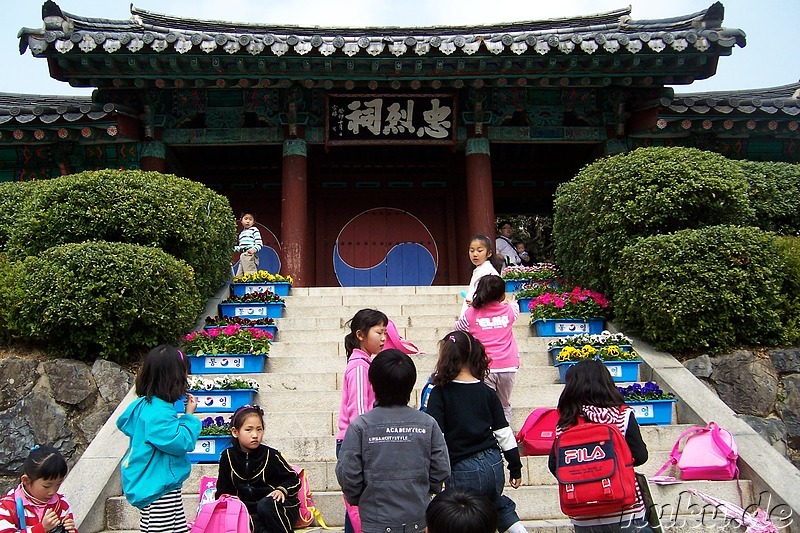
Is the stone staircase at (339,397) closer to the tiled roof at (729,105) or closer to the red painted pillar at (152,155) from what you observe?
the red painted pillar at (152,155)

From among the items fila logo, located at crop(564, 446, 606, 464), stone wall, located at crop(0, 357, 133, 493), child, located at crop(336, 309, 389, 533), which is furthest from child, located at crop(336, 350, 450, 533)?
stone wall, located at crop(0, 357, 133, 493)

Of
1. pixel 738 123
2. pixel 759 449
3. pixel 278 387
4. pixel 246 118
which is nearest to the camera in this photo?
pixel 759 449

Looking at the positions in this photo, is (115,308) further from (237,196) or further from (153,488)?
(237,196)

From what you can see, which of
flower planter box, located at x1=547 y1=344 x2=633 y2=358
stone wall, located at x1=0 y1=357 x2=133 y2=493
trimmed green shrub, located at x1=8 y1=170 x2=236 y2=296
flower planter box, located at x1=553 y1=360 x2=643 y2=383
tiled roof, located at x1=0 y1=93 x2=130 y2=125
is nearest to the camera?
stone wall, located at x1=0 y1=357 x2=133 y2=493

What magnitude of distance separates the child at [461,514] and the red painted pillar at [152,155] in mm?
9295

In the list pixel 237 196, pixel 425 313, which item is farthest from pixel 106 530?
pixel 237 196

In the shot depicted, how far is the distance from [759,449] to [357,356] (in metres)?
3.25

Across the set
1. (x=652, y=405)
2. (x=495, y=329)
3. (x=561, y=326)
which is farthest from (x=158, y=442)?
(x=561, y=326)

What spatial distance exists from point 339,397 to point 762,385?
3914mm

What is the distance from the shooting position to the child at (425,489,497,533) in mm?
2486

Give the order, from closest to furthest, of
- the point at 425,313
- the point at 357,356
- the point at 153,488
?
the point at 153,488 < the point at 357,356 < the point at 425,313

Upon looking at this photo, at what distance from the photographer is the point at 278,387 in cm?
666

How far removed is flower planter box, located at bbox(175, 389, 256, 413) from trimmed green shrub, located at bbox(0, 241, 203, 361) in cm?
111

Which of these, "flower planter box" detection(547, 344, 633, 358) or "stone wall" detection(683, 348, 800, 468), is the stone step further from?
"flower planter box" detection(547, 344, 633, 358)
